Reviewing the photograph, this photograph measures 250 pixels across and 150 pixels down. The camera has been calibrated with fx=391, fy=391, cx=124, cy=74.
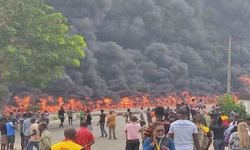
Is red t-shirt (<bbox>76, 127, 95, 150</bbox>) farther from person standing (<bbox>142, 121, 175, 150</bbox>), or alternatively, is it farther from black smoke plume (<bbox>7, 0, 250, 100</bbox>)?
black smoke plume (<bbox>7, 0, 250, 100</bbox>)

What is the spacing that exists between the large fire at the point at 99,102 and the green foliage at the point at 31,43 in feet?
56.3

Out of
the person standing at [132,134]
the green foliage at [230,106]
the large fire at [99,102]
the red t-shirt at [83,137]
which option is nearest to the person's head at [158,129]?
the red t-shirt at [83,137]

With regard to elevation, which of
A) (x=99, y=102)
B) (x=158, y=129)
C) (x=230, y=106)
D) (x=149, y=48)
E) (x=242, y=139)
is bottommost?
(x=242, y=139)

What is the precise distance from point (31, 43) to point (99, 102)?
30227 mm

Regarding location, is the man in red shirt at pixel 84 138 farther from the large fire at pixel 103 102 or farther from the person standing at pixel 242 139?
the large fire at pixel 103 102

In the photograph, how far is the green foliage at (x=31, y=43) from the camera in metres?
27.0

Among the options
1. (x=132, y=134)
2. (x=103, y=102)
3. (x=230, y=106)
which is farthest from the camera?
(x=103, y=102)

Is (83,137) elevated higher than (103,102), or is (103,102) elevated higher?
(103,102)

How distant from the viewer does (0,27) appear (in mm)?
26578

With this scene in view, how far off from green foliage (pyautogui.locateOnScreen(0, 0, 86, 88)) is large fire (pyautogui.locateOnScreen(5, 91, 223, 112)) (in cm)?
1717

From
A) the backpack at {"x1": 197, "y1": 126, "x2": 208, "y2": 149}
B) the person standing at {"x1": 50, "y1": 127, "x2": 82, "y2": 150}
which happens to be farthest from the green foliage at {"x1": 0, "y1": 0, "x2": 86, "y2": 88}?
the person standing at {"x1": 50, "y1": 127, "x2": 82, "y2": 150}

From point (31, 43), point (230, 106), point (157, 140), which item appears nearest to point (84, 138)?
point (157, 140)

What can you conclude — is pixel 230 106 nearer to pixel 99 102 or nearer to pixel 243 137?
pixel 243 137

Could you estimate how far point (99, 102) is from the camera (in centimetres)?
5906
